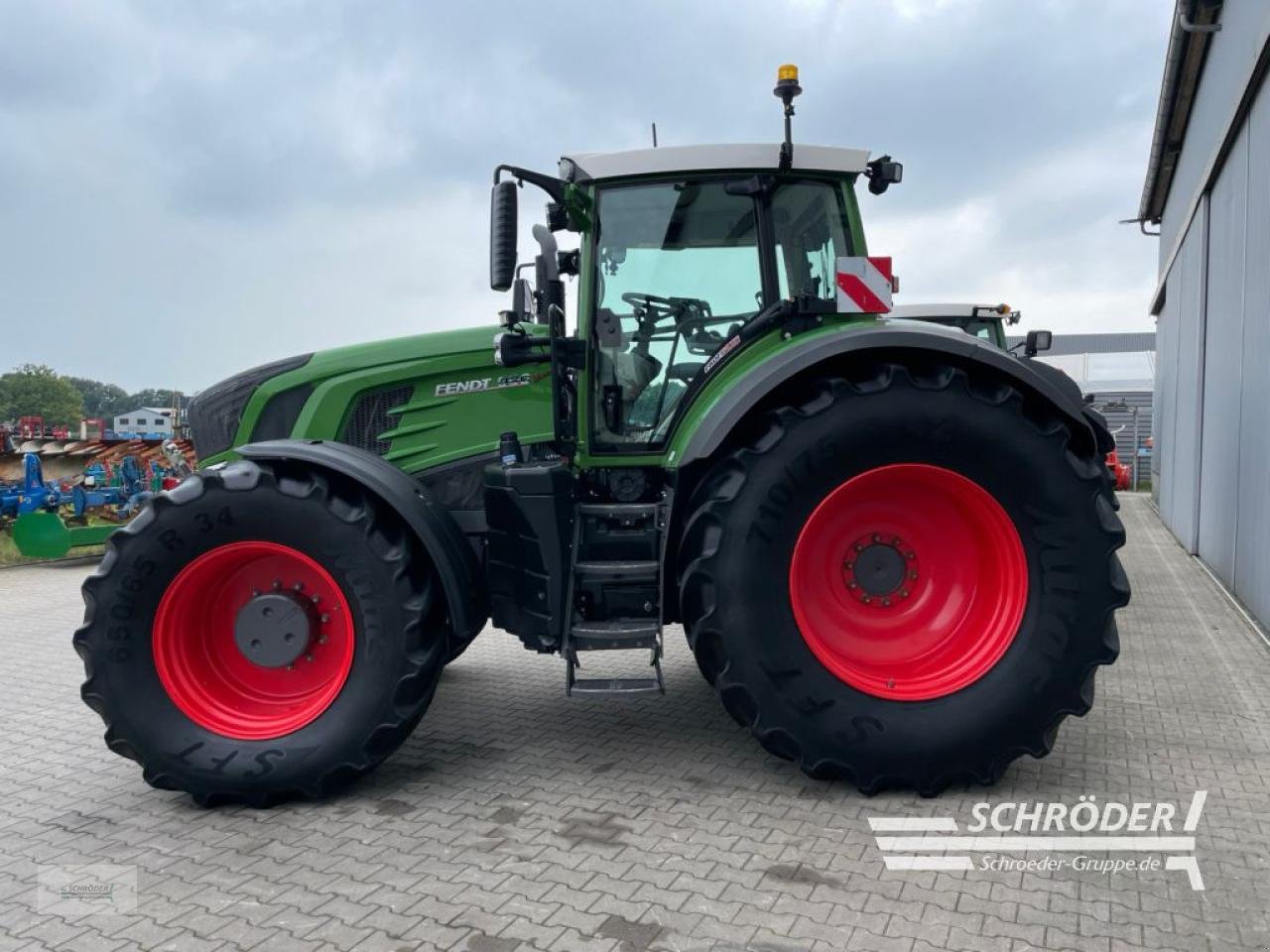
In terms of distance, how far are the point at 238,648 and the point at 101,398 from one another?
279 feet

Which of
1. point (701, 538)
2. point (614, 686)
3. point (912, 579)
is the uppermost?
point (701, 538)

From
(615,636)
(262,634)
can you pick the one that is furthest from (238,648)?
(615,636)

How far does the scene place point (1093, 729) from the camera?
13.3ft

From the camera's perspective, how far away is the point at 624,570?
359 cm

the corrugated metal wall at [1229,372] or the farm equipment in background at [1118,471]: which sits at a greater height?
the corrugated metal wall at [1229,372]

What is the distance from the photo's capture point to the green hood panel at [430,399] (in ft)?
13.5

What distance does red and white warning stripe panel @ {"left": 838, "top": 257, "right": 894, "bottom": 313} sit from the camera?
379 centimetres

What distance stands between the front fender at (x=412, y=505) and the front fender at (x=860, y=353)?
947 millimetres

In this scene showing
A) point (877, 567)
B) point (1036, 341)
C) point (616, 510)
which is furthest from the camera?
point (1036, 341)

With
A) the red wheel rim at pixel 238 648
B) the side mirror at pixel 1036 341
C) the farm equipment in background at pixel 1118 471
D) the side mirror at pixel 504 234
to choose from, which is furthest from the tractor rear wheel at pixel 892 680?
the farm equipment in background at pixel 1118 471

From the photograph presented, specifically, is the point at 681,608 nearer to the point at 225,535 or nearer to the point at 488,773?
the point at 488,773

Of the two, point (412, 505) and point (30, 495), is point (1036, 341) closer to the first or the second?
point (412, 505)

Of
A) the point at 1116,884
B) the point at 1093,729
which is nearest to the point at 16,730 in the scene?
the point at 1116,884

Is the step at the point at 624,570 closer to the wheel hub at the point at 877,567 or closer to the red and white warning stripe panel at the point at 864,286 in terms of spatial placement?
the wheel hub at the point at 877,567
